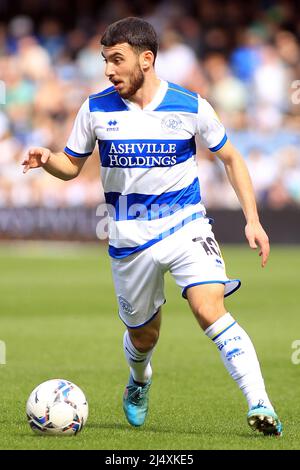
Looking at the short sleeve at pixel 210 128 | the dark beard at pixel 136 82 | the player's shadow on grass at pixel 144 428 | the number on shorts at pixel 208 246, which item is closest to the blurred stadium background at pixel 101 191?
the player's shadow on grass at pixel 144 428

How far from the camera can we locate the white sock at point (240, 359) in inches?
233

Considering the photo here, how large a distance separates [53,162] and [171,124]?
2.24 feet

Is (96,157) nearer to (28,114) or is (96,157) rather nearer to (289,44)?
(28,114)

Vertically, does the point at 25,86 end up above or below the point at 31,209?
above

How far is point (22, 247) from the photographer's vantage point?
2114 centimetres

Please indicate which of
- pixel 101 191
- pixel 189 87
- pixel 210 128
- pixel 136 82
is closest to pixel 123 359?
pixel 210 128

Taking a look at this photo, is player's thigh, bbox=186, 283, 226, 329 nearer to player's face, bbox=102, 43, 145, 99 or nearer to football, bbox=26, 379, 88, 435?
football, bbox=26, 379, 88, 435

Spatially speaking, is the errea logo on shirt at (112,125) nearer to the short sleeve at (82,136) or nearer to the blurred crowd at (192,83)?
the short sleeve at (82,136)

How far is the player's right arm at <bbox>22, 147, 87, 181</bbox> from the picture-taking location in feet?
20.2

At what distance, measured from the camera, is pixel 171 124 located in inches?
249

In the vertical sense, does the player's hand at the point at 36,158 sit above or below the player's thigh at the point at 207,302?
above

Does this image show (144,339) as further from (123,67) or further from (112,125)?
(123,67)
